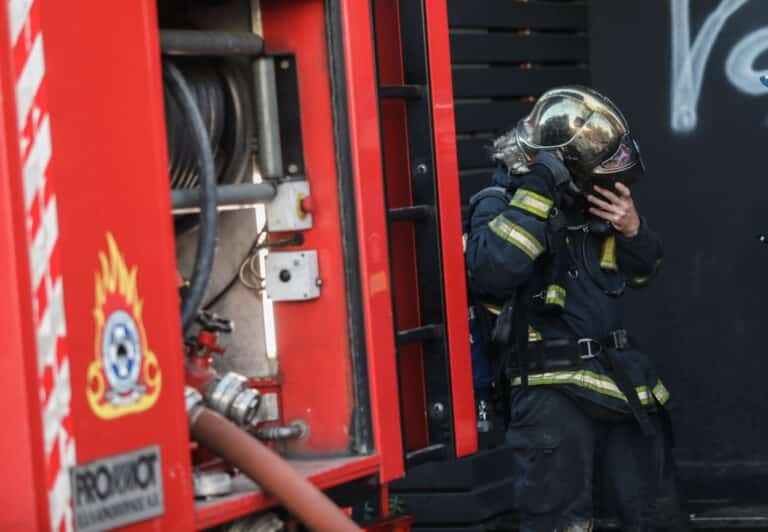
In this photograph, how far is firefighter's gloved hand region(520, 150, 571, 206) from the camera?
5.06m

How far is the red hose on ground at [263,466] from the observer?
3.64m

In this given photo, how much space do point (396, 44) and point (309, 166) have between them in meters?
0.55

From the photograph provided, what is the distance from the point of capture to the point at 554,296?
204 inches

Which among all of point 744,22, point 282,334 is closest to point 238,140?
point 282,334

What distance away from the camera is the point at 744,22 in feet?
23.1

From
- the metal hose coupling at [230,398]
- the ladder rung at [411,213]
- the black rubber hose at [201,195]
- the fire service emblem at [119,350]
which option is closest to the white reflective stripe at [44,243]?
the fire service emblem at [119,350]

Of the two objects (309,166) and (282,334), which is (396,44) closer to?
(309,166)

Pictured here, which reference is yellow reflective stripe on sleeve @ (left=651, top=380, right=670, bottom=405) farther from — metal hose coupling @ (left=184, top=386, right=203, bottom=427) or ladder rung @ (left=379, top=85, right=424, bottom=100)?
metal hose coupling @ (left=184, top=386, right=203, bottom=427)

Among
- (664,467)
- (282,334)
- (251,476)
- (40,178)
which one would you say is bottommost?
(664,467)

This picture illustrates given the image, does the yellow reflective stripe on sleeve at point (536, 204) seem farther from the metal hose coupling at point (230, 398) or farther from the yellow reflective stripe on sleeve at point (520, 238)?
the metal hose coupling at point (230, 398)

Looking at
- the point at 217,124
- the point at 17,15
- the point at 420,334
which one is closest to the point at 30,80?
the point at 17,15

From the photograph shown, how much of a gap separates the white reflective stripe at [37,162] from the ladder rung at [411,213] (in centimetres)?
127

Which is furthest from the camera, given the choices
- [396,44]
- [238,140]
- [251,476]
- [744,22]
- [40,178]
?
[744,22]

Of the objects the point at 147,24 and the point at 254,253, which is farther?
the point at 254,253
